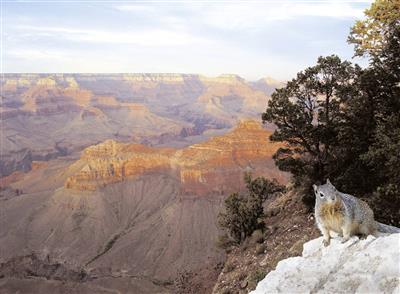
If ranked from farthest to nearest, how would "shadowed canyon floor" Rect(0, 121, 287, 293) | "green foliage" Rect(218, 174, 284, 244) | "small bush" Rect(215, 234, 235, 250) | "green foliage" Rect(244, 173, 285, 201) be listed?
"shadowed canyon floor" Rect(0, 121, 287, 293)
"green foliage" Rect(244, 173, 285, 201)
"small bush" Rect(215, 234, 235, 250)
"green foliage" Rect(218, 174, 284, 244)

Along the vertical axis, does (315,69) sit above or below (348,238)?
above

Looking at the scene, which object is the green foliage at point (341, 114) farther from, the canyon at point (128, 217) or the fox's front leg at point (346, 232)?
the canyon at point (128, 217)

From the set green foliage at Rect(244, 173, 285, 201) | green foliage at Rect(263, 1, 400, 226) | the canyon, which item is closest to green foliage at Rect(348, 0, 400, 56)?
green foliage at Rect(263, 1, 400, 226)

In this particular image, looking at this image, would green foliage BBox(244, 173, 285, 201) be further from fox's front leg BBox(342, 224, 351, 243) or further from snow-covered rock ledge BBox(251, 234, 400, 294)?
fox's front leg BBox(342, 224, 351, 243)

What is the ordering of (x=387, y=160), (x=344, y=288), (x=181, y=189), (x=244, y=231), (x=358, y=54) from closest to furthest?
(x=344, y=288)
(x=387, y=160)
(x=358, y=54)
(x=244, y=231)
(x=181, y=189)

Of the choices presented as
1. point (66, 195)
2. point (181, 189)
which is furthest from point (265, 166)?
point (66, 195)

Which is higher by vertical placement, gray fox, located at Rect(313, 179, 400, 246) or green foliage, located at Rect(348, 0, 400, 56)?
green foliage, located at Rect(348, 0, 400, 56)

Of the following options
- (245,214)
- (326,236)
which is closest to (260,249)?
(245,214)

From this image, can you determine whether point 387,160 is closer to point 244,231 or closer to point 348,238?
point 348,238
